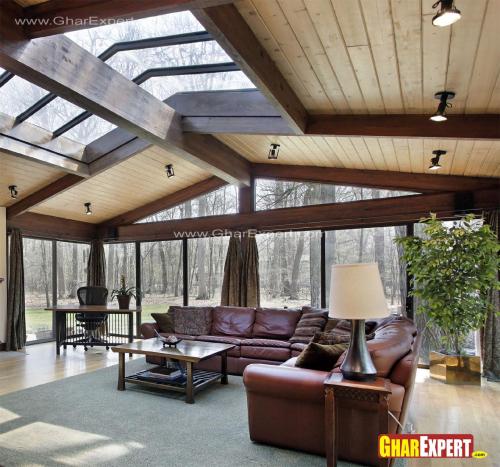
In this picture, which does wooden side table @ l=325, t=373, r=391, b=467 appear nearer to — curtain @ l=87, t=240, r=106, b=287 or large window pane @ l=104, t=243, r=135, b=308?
large window pane @ l=104, t=243, r=135, b=308

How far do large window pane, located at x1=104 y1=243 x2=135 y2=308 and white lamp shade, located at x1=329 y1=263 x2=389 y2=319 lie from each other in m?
6.48

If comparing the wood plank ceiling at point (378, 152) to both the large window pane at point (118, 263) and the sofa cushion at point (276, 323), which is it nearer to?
the sofa cushion at point (276, 323)

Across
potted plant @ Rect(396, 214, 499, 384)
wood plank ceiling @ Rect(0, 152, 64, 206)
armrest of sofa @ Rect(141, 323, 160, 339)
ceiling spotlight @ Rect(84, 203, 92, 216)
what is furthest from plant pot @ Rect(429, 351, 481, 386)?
ceiling spotlight @ Rect(84, 203, 92, 216)

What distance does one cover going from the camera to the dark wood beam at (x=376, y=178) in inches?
221

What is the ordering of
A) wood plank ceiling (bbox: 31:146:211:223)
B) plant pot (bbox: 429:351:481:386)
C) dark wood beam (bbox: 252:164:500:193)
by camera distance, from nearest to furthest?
1. plant pot (bbox: 429:351:481:386)
2. dark wood beam (bbox: 252:164:500:193)
3. wood plank ceiling (bbox: 31:146:211:223)

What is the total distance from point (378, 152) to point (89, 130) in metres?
3.69

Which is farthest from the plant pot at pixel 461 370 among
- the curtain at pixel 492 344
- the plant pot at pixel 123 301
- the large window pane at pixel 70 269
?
the large window pane at pixel 70 269

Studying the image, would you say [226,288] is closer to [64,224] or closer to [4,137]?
[64,224]

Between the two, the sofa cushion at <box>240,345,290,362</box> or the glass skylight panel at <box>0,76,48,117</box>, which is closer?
the glass skylight panel at <box>0,76,48,117</box>

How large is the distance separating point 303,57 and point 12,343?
6.56 metres

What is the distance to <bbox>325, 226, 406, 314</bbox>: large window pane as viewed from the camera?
19.9ft

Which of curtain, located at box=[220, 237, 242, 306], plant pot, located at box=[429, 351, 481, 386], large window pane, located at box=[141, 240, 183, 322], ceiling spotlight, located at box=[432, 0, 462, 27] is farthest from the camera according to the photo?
large window pane, located at box=[141, 240, 183, 322]

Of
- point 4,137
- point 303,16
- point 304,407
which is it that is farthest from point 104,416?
point 303,16

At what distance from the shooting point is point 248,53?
9.42ft
